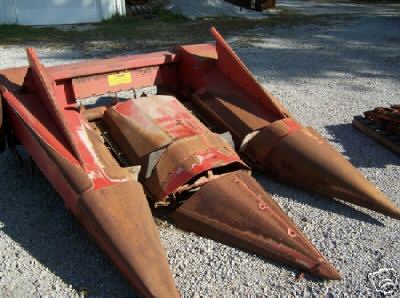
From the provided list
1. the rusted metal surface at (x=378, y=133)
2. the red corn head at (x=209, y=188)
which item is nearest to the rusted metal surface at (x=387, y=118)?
the rusted metal surface at (x=378, y=133)

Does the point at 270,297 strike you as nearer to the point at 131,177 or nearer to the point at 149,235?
the point at 149,235

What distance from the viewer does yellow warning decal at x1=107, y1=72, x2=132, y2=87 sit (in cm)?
427

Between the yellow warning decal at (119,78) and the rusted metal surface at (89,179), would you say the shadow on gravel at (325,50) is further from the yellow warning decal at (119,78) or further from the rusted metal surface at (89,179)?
the rusted metal surface at (89,179)

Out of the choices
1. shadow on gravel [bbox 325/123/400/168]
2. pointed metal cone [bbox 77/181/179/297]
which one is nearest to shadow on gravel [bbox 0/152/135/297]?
pointed metal cone [bbox 77/181/179/297]

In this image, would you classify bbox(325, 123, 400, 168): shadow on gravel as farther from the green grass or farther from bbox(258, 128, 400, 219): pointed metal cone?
the green grass

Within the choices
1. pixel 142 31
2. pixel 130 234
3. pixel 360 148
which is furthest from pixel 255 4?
pixel 130 234

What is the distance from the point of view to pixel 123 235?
2561 mm

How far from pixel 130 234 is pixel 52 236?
2.85 ft

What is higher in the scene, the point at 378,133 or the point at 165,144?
the point at 165,144

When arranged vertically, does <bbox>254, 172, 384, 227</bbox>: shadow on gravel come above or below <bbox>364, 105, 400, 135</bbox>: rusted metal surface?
below

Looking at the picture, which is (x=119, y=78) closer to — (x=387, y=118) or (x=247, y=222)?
(x=247, y=222)

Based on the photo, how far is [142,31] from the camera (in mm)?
11539

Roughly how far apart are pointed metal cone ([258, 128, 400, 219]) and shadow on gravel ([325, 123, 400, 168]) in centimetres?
88

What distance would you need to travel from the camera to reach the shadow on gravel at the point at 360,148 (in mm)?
4238
